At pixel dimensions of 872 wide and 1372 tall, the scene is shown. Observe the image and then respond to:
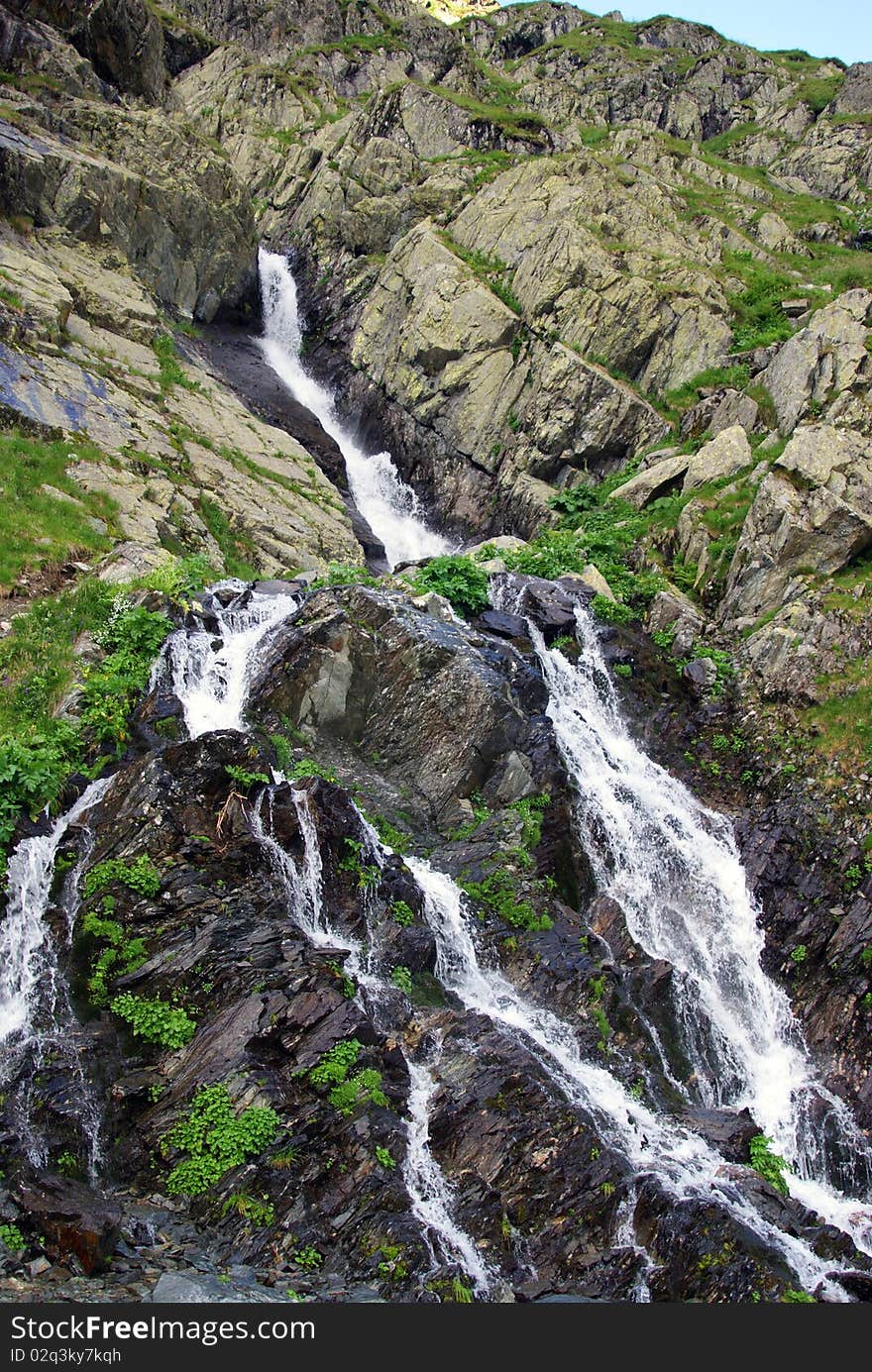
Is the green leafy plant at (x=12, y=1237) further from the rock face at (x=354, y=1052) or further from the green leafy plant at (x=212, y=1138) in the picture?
the green leafy plant at (x=212, y=1138)

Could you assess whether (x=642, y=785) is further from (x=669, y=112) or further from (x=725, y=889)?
(x=669, y=112)

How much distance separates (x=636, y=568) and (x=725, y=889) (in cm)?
1165

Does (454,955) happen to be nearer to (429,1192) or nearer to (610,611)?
(429,1192)

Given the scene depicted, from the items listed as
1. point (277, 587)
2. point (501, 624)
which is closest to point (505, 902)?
point (501, 624)

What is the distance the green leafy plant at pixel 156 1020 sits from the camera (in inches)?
436

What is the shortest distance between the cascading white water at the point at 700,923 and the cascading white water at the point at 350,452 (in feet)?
46.9

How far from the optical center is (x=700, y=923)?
18.0 m

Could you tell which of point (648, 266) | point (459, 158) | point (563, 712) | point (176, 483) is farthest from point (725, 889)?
point (459, 158)

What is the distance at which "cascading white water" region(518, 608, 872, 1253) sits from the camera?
14758 mm

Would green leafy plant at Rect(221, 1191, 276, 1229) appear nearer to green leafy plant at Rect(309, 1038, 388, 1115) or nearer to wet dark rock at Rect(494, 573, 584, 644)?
green leafy plant at Rect(309, 1038, 388, 1115)

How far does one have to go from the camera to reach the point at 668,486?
29.8 meters

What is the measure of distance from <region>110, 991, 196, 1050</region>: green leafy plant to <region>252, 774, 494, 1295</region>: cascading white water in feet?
7.02

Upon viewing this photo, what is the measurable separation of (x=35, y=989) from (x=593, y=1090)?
7903 mm

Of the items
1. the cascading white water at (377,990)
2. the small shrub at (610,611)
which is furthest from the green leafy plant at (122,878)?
the small shrub at (610,611)
